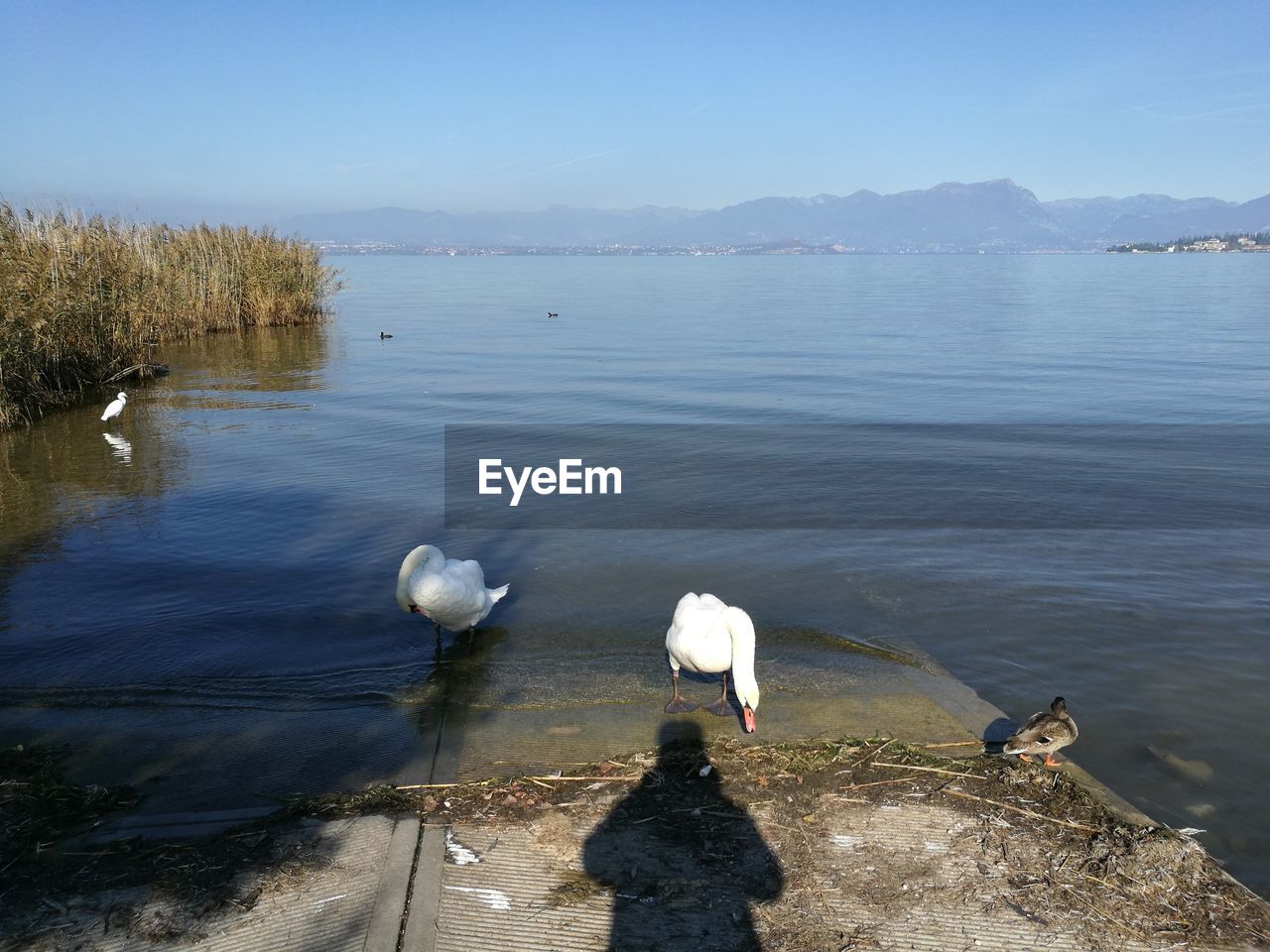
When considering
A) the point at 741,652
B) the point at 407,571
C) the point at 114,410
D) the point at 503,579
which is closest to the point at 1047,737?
the point at 741,652

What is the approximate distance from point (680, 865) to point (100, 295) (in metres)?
19.7

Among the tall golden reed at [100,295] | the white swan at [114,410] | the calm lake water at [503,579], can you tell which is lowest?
the calm lake water at [503,579]

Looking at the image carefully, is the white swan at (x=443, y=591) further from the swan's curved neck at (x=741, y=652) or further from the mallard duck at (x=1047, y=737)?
the mallard duck at (x=1047, y=737)

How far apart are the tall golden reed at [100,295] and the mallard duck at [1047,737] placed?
17.0 m

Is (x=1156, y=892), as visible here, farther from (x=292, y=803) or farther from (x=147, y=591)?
(x=147, y=591)

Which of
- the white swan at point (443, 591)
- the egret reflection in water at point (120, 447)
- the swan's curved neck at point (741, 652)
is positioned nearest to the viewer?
the swan's curved neck at point (741, 652)

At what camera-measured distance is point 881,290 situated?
66438mm

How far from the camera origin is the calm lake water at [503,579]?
21.3 feet

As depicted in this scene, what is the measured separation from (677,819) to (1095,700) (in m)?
4.22

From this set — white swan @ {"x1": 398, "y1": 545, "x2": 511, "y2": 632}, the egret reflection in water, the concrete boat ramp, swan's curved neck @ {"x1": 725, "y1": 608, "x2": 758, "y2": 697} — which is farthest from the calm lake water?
swan's curved neck @ {"x1": 725, "y1": 608, "x2": 758, "y2": 697}

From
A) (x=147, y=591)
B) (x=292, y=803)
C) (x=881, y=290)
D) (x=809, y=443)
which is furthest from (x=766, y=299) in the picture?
(x=292, y=803)

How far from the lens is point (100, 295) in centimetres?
1923

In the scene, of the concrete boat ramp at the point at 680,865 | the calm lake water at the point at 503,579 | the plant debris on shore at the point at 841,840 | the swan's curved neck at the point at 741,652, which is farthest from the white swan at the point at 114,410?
the swan's curved neck at the point at 741,652

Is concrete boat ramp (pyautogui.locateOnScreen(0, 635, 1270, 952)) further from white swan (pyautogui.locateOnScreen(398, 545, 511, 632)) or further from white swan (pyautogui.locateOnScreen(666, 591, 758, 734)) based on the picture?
white swan (pyautogui.locateOnScreen(398, 545, 511, 632))
